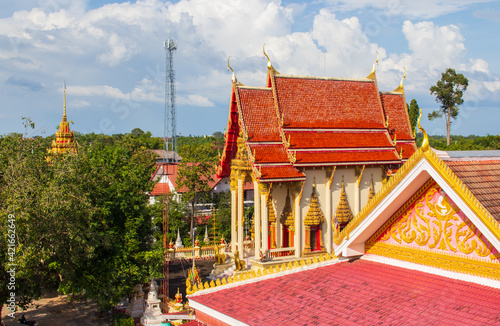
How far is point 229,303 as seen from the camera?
6492mm

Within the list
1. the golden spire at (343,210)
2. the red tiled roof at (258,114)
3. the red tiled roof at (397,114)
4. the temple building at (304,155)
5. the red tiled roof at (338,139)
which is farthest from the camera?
the red tiled roof at (397,114)

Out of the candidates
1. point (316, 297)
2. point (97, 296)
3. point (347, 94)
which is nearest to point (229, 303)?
point (316, 297)

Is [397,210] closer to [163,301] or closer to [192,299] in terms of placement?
[192,299]

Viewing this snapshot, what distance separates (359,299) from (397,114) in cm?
1910

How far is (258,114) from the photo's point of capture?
20.1m

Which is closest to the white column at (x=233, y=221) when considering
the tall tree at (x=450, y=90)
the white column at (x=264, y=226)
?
the white column at (x=264, y=226)

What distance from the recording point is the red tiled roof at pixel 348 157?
763 inches

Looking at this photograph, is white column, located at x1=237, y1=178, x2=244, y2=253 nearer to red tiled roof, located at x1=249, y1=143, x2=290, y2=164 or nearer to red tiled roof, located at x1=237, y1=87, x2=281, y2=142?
red tiled roof, located at x1=249, y1=143, x2=290, y2=164

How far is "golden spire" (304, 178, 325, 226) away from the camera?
19.5 meters

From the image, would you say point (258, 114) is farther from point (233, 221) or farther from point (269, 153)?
point (233, 221)

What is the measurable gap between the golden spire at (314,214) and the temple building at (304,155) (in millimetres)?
40

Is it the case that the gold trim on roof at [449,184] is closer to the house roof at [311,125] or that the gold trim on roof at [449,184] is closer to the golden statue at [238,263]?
the house roof at [311,125]

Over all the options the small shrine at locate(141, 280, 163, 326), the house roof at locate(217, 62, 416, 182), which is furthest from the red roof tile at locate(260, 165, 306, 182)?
the small shrine at locate(141, 280, 163, 326)

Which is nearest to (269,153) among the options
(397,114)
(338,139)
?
(338,139)
